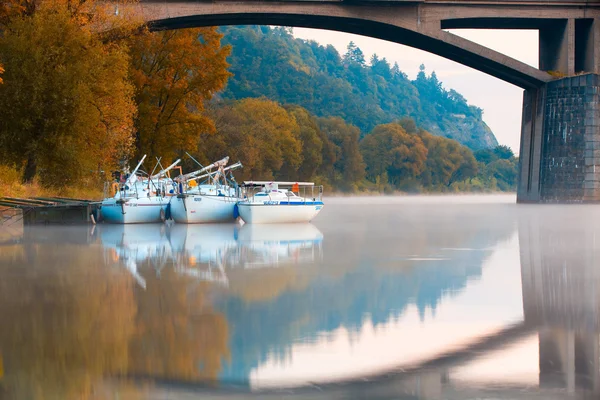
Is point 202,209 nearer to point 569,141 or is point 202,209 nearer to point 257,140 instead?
point 569,141

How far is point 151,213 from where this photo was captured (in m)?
38.1

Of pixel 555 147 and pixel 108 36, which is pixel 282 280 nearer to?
pixel 108 36

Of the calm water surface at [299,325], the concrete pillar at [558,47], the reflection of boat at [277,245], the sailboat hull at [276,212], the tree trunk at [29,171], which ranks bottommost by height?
the reflection of boat at [277,245]

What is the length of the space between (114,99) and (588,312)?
28265 millimetres

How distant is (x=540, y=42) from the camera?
215ft

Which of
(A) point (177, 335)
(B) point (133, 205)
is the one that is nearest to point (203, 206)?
(B) point (133, 205)

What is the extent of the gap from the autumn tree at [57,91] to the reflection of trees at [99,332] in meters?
19.5

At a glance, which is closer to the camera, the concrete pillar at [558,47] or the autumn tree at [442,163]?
the concrete pillar at [558,47]

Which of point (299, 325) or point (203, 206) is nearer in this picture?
point (299, 325)

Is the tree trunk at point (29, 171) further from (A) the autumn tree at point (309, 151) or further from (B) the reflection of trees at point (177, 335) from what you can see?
(A) the autumn tree at point (309, 151)

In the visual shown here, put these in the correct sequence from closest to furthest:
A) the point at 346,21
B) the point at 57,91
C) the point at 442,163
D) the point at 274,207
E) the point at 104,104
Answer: the point at 57,91
the point at 274,207
the point at 104,104
the point at 346,21
the point at 442,163

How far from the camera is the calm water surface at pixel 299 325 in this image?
757 centimetres

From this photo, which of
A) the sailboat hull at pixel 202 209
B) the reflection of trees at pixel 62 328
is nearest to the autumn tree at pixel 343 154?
the sailboat hull at pixel 202 209

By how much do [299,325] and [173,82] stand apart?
1690 inches
